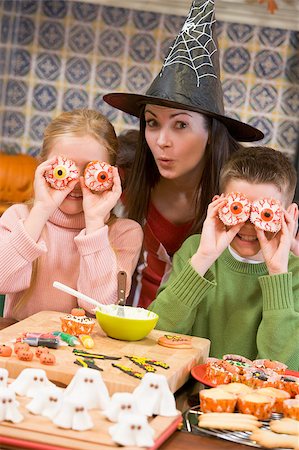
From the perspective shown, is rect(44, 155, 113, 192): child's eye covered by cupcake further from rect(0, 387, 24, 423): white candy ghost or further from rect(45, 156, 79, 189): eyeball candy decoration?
rect(0, 387, 24, 423): white candy ghost

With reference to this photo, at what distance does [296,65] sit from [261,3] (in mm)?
448

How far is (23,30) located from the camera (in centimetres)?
530

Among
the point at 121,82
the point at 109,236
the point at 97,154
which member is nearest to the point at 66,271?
the point at 109,236

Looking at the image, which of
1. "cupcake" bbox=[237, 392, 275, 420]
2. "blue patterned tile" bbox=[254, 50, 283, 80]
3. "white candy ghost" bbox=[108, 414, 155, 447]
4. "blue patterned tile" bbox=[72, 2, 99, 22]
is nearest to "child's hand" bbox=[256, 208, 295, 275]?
"cupcake" bbox=[237, 392, 275, 420]

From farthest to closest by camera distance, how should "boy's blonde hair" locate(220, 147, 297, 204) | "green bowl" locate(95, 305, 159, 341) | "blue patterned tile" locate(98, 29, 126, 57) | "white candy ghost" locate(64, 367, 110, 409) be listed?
"blue patterned tile" locate(98, 29, 126, 57) < "boy's blonde hair" locate(220, 147, 297, 204) < "green bowl" locate(95, 305, 159, 341) < "white candy ghost" locate(64, 367, 110, 409)

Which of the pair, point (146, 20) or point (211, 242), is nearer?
point (211, 242)

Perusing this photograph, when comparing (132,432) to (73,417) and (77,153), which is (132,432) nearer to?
(73,417)

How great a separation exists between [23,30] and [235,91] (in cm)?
144

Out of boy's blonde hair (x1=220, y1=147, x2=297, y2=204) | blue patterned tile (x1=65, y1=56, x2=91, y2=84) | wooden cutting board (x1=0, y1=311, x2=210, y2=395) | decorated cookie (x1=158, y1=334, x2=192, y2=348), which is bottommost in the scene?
wooden cutting board (x1=0, y1=311, x2=210, y2=395)

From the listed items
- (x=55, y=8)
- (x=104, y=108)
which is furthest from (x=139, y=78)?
(x=55, y=8)

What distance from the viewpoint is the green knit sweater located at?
6.02 feet

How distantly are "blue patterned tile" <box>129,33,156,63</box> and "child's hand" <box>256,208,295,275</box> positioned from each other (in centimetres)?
345

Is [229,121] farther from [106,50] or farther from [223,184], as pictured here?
[106,50]

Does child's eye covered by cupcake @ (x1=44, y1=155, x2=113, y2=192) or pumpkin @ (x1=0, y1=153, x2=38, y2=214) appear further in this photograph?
pumpkin @ (x1=0, y1=153, x2=38, y2=214)
